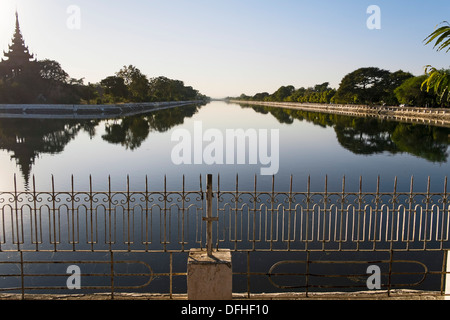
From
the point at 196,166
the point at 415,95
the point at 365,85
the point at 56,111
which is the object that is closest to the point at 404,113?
the point at 415,95

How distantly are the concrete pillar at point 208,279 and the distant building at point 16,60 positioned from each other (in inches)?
3055

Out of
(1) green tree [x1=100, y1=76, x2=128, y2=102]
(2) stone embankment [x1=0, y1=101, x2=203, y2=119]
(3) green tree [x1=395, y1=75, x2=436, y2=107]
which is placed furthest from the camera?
(1) green tree [x1=100, y1=76, x2=128, y2=102]

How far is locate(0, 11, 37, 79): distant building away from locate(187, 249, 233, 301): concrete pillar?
77.6 metres

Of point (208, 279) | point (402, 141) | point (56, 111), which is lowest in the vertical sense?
point (402, 141)

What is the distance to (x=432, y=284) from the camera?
898 cm

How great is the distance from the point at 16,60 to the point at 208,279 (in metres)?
81.3

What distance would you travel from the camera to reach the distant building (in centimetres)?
7244

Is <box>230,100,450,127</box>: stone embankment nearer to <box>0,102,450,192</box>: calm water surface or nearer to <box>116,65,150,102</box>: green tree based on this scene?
<box>0,102,450,192</box>: calm water surface

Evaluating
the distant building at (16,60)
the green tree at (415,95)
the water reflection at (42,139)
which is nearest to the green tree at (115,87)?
the distant building at (16,60)

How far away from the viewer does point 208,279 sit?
539cm

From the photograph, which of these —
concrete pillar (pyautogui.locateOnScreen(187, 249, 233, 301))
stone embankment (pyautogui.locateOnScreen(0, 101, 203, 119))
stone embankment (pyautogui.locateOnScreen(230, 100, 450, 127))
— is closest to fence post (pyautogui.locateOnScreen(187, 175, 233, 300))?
concrete pillar (pyautogui.locateOnScreen(187, 249, 233, 301))

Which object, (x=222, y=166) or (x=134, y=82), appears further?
(x=134, y=82)

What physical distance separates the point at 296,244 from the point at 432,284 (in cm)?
345

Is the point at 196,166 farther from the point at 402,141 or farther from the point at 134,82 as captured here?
the point at 134,82
